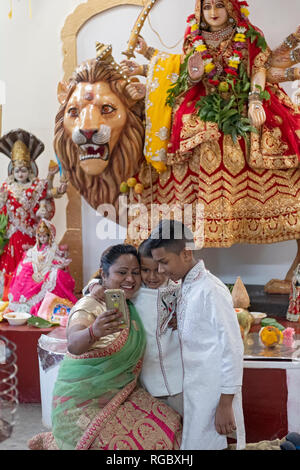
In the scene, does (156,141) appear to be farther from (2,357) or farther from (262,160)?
(2,357)

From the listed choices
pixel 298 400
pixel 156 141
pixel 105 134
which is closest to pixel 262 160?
pixel 156 141

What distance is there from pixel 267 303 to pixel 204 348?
597 mm

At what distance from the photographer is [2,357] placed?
958mm

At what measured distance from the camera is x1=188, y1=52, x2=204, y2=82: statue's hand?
4.93 feet

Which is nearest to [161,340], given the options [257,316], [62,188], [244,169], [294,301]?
[257,316]

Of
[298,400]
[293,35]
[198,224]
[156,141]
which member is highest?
[293,35]

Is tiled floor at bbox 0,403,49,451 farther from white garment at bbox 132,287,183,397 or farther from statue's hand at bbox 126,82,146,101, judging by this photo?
statue's hand at bbox 126,82,146,101

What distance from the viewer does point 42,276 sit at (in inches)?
75.5

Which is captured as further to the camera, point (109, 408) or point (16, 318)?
point (16, 318)

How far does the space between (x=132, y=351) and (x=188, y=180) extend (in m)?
0.76

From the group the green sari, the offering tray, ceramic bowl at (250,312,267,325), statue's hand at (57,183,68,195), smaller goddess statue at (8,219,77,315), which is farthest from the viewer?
statue's hand at (57,183,68,195)

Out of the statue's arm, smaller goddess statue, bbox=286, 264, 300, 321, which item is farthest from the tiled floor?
the statue's arm

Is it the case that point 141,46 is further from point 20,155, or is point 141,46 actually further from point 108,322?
point 108,322
